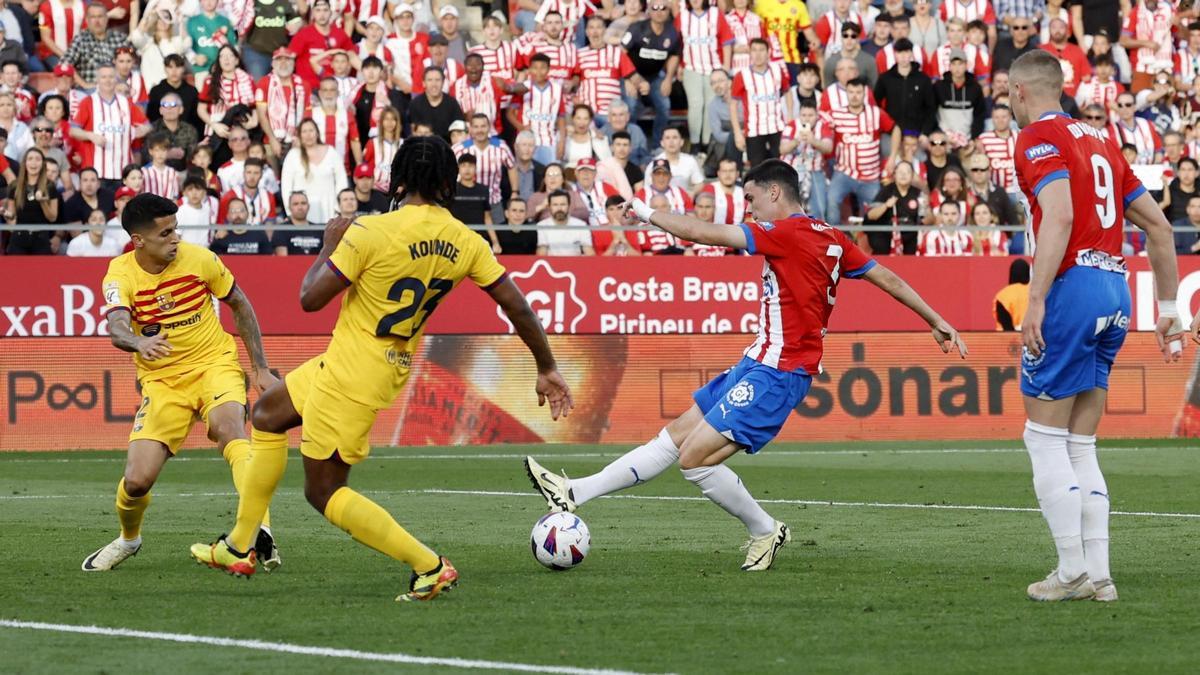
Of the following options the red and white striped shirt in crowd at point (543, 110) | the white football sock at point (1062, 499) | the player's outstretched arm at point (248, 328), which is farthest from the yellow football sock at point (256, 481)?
the red and white striped shirt in crowd at point (543, 110)

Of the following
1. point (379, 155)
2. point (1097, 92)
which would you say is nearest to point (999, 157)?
point (1097, 92)

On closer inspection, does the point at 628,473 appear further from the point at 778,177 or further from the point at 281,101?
the point at 281,101

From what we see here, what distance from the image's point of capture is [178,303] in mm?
10375

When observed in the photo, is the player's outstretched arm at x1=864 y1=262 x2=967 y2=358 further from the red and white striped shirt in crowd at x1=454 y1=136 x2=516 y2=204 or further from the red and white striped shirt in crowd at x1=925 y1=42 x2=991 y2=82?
the red and white striped shirt in crowd at x1=925 y1=42 x2=991 y2=82

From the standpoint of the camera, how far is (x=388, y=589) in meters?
8.77

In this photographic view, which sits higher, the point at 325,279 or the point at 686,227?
the point at 686,227

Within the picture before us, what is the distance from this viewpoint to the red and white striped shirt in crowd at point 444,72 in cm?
2408

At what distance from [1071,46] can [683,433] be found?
18.4 meters

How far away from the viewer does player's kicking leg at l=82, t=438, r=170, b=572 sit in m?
9.74

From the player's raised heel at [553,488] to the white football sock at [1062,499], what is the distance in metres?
2.73

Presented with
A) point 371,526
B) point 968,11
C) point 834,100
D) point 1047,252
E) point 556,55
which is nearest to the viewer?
point 1047,252

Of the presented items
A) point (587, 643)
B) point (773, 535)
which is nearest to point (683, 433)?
point (773, 535)

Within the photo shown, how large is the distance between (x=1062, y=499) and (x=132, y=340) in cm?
485

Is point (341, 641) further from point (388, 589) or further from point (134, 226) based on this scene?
point (134, 226)
